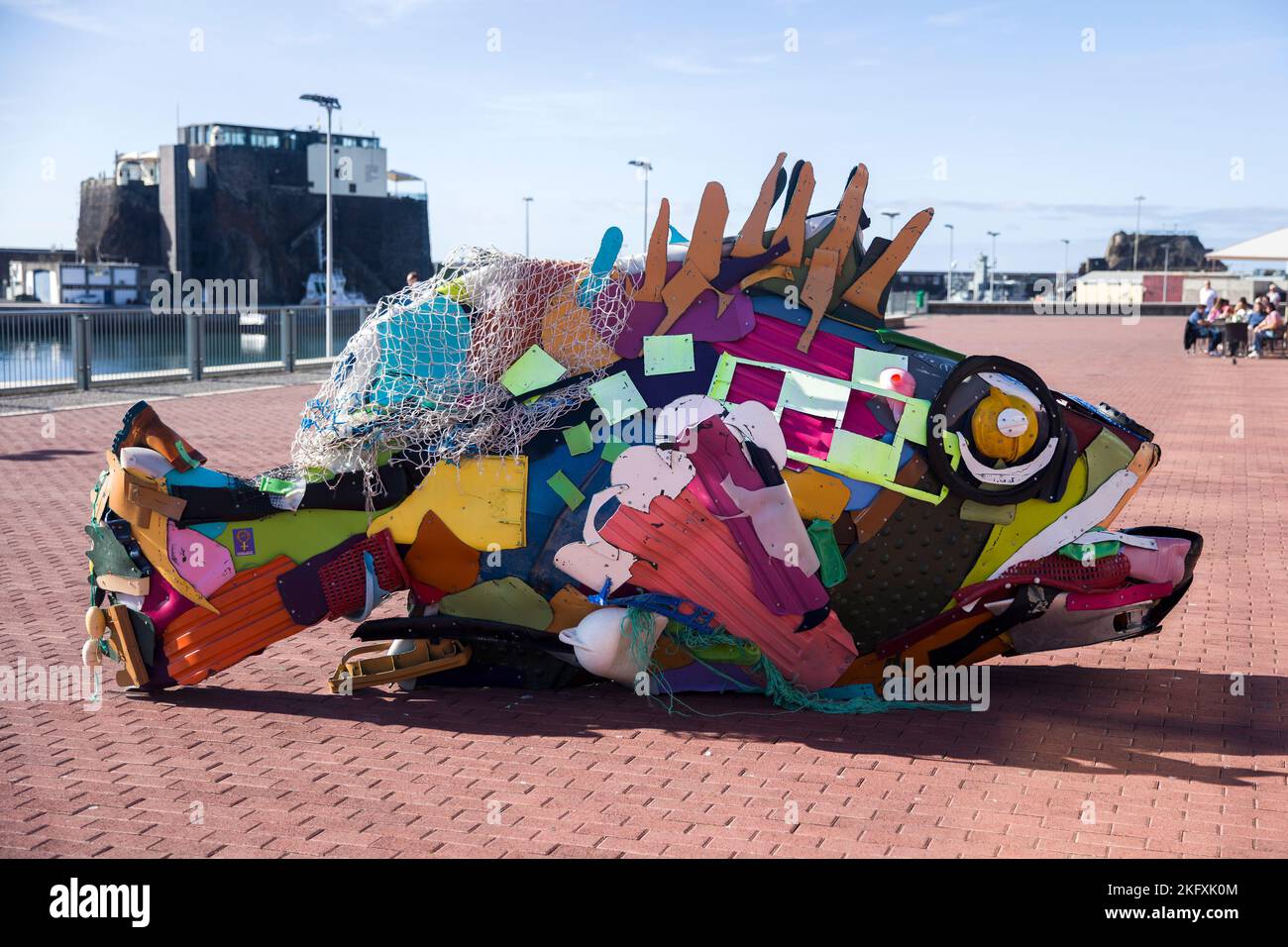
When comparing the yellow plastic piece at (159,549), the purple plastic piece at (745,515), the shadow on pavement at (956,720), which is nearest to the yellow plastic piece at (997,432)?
the purple plastic piece at (745,515)

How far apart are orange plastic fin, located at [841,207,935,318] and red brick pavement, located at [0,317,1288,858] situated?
6.46ft

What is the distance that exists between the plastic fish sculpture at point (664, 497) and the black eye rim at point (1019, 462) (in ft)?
0.05

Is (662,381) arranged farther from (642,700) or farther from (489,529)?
(642,700)

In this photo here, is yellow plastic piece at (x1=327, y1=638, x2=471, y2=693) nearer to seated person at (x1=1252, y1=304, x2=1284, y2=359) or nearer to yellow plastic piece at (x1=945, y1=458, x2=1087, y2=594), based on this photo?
yellow plastic piece at (x1=945, y1=458, x2=1087, y2=594)

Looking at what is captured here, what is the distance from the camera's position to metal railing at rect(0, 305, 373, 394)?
21312 mm

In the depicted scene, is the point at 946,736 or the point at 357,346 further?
the point at 357,346

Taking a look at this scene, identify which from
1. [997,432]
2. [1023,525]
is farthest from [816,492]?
[1023,525]

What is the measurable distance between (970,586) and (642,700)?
162 centimetres

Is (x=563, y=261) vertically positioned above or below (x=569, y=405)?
above

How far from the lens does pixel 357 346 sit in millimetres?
Answer: 6273

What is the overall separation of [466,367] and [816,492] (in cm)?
173

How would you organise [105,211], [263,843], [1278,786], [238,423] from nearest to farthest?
[263,843] → [1278,786] → [238,423] → [105,211]

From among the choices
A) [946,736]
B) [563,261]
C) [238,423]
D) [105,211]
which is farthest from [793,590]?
[105,211]

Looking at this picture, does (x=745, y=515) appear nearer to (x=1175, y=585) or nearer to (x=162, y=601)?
(x=1175, y=585)
